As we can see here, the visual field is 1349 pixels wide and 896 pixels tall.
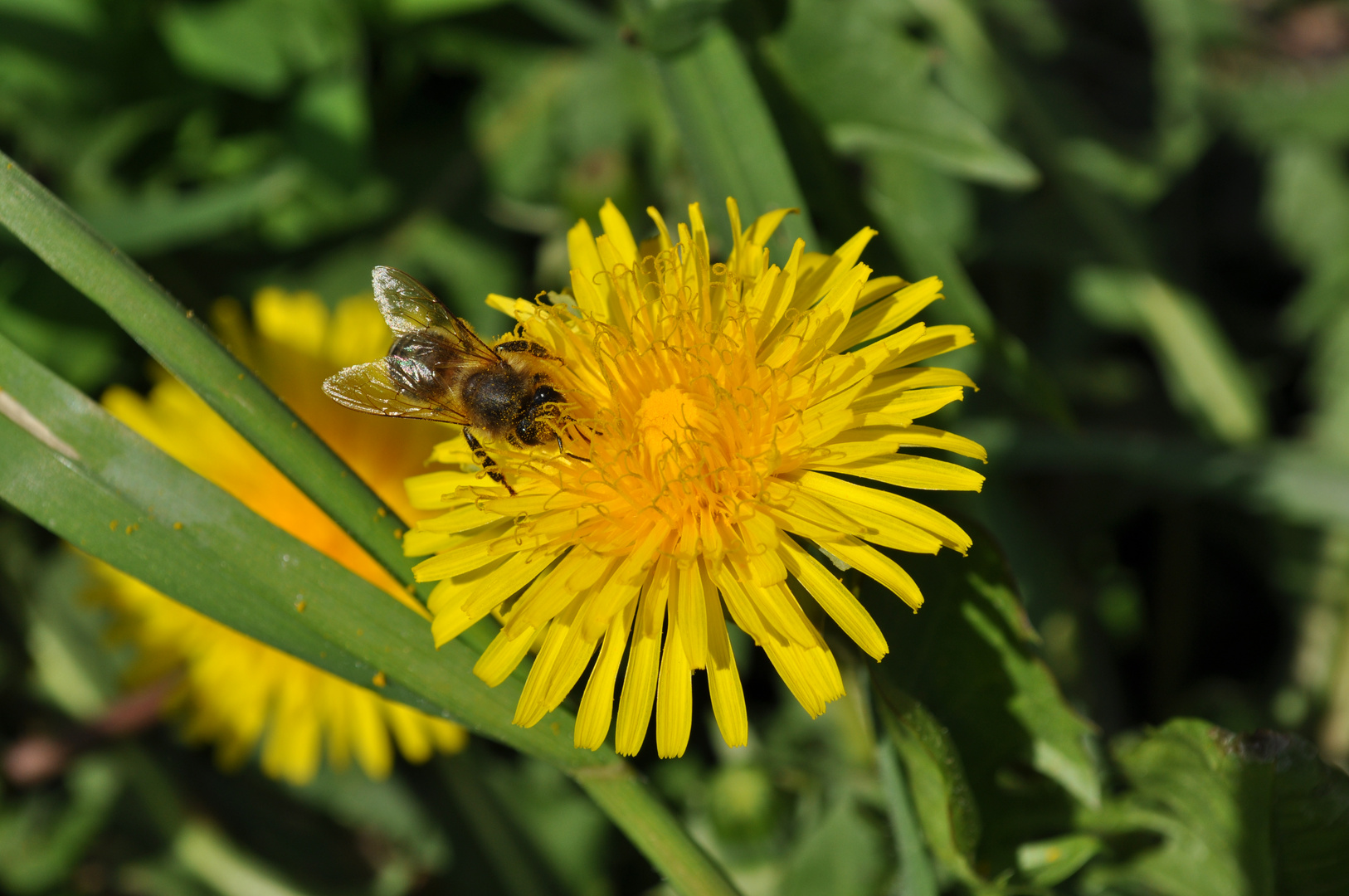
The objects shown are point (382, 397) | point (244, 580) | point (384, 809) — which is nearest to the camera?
point (244, 580)

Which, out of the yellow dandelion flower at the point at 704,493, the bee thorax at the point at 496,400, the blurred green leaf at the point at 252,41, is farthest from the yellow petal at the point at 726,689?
the blurred green leaf at the point at 252,41

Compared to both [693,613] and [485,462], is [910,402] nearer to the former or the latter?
[693,613]

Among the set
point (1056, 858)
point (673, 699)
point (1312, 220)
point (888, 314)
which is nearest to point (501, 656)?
point (673, 699)

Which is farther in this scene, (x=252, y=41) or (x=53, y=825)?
(x=53, y=825)

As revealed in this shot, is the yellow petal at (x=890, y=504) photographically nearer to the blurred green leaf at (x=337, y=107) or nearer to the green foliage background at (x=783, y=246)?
the green foliage background at (x=783, y=246)

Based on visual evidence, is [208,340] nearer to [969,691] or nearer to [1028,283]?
[969,691]

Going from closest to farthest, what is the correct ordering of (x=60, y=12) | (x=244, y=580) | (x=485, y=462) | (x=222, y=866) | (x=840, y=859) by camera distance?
(x=244, y=580) < (x=485, y=462) < (x=840, y=859) < (x=60, y=12) < (x=222, y=866)

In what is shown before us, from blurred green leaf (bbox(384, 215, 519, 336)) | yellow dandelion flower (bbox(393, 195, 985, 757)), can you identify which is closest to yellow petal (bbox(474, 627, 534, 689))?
yellow dandelion flower (bbox(393, 195, 985, 757))
